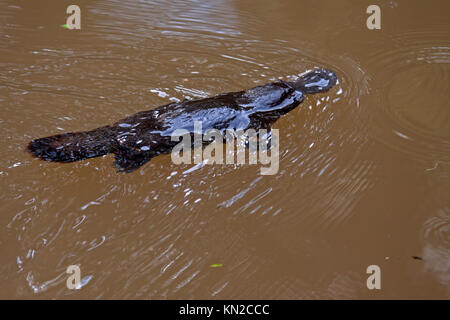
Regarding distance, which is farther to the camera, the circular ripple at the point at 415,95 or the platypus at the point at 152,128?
the circular ripple at the point at 415,95

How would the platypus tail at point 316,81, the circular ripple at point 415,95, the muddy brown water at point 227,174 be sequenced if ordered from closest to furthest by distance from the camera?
the muddy brown water at point 227,174 → the circular ripple at point 415,95 → the platypus tail at point 316,81

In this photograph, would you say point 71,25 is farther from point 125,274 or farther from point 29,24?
point 125,274

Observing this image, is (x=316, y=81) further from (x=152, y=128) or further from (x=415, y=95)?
(x=152, y=128)

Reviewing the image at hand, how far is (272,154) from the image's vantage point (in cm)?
256

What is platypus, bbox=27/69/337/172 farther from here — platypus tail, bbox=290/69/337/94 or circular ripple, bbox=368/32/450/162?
circular ripple, bbox=368/32/450/162

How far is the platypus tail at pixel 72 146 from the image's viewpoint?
2363 mm

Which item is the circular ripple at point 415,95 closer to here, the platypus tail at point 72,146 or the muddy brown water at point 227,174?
the muddy brown water at point 227,174

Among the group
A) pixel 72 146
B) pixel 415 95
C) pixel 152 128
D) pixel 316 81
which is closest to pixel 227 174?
pixel 152 128

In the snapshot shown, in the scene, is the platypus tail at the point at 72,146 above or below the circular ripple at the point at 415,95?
below

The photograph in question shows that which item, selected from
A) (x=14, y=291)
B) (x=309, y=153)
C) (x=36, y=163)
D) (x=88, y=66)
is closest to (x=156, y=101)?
(x=88, y=66)

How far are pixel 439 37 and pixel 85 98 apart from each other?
3.09m

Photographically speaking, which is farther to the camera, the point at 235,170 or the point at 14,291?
the point at 235,170

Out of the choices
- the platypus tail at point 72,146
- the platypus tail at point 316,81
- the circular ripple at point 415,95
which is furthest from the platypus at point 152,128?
the circular ripple at point 415,95

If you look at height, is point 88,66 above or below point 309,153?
above
